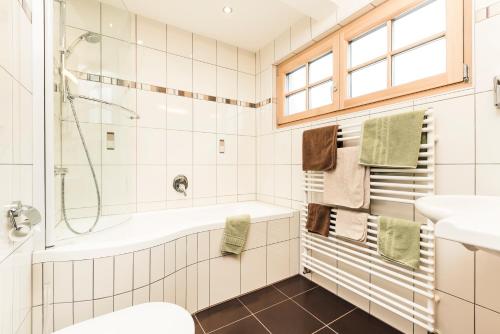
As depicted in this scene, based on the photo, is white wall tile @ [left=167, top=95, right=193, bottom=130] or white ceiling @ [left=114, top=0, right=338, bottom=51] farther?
white wall tile @ [left=167, top=95, right=193, bottom=130]

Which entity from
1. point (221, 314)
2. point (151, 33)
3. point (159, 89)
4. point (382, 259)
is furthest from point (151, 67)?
point (382, 259)

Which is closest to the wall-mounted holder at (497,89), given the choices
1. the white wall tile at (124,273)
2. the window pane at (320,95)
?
the window pane at (320,95)

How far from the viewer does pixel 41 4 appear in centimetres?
104

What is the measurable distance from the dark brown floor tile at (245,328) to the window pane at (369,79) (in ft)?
5.52

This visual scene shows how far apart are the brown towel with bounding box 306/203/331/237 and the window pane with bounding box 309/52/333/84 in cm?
107

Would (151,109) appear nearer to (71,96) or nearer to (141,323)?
(71,96)

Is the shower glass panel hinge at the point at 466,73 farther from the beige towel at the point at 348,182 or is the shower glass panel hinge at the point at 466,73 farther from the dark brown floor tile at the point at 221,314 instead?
the dark brown floor tile at the point at 221,314

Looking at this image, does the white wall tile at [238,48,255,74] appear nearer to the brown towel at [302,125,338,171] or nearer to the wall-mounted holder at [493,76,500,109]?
the brown towel at [302,125,338,171]

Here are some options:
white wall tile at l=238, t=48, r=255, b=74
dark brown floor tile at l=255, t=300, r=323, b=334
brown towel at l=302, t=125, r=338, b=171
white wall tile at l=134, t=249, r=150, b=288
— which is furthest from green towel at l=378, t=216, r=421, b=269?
white wall tile at l=238, t=48, r=255, b=74

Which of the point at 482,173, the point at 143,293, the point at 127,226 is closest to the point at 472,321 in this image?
the point at 482,173

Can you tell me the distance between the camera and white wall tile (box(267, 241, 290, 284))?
1836mm

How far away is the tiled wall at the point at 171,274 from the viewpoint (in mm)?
1040

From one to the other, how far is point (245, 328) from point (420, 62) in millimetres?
1891

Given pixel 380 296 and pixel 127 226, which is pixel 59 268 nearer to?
pixel 127 226
